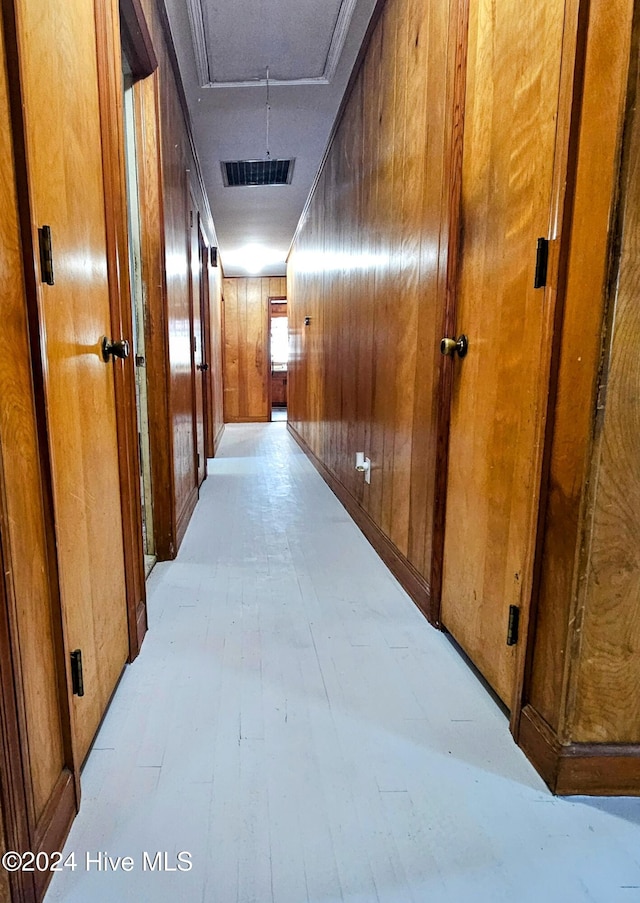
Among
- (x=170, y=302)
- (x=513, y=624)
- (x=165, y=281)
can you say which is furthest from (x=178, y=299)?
(x=513, y=624)

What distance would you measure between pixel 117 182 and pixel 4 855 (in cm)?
149

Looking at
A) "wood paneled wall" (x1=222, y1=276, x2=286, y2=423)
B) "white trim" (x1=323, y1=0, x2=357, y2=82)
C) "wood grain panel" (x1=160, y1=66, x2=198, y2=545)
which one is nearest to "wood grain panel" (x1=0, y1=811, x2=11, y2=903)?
"wood grain panel" (x1=160, y1=66, x2=198, y2=545)

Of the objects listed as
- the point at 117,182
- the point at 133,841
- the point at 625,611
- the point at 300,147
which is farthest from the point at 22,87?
the point at 300,147

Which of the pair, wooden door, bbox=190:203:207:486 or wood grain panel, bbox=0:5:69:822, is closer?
wood grain panel, bbox=0:5:69:822

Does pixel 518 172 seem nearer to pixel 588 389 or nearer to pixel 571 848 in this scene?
pixel 588 389

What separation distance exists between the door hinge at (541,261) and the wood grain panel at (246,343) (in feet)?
23.4

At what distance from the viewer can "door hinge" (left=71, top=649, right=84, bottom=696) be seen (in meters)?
0.98

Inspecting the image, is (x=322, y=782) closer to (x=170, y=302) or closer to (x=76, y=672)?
(x=76, y=672)

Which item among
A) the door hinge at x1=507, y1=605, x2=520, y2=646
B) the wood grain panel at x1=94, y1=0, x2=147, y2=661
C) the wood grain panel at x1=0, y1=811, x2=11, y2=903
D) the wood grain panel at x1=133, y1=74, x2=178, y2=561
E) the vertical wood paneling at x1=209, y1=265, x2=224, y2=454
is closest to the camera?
the wood grain panel at x1=0, y1=811, x2=11, y2=903

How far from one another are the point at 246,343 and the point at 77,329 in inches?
279

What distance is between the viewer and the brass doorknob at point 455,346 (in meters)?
1.46

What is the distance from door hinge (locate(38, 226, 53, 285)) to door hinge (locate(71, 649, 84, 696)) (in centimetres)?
72

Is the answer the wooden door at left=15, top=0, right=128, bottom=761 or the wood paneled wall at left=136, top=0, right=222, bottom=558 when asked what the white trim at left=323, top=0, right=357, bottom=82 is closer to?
the wood paneled wall at left=136, top=0, right=222, bottom=558

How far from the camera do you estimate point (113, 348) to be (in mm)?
1274
